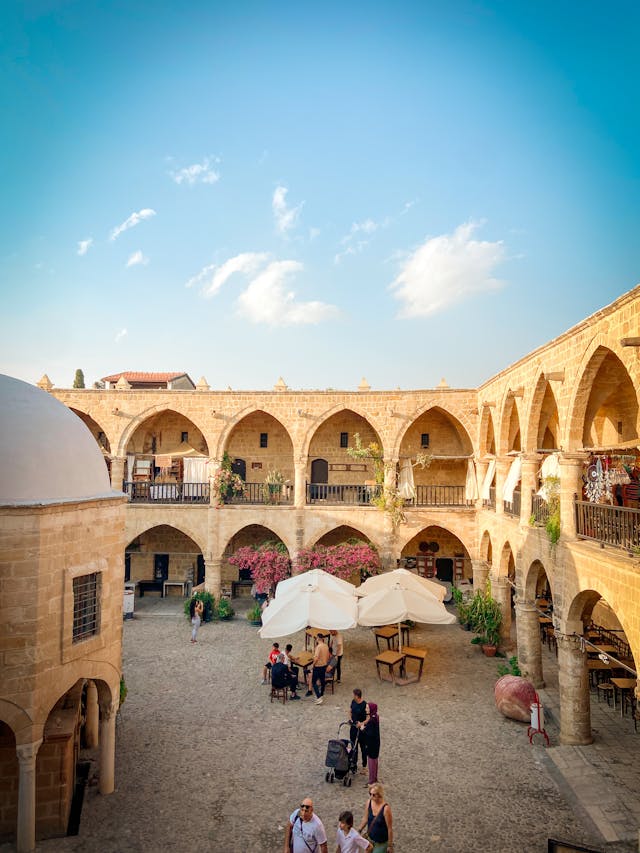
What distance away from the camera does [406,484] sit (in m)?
18.7

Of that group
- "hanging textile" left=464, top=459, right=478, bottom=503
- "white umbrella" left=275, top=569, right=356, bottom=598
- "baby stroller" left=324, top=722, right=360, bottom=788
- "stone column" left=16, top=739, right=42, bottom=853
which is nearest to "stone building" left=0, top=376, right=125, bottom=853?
"stone column" left=16, top=739, right=42, bottom=853

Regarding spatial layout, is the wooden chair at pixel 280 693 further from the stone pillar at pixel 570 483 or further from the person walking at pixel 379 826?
the stone pillar at pixel 570 483

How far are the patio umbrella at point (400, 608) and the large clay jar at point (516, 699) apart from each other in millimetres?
1759

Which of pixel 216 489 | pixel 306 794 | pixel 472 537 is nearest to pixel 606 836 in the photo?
pixel 306 794

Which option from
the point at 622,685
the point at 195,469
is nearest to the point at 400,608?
the point at 622,685

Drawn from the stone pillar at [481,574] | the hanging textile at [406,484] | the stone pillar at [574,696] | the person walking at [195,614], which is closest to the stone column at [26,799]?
the person walking at [195,614]

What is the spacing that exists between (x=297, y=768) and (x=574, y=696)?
5276 millimetres

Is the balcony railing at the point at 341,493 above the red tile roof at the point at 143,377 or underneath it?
underneath

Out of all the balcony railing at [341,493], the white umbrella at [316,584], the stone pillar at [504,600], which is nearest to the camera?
the white umbrella at [316,584]

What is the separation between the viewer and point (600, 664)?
12.6m

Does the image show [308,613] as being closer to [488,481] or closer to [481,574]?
[488,481]

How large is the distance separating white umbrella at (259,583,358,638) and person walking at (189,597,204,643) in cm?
419

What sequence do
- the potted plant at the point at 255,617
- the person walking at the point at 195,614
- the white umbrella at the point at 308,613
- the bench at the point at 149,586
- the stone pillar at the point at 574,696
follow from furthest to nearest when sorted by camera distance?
the bench at the point at 149,586 → the potted plant at the point at 255,617 → the person walking at the point at 195,614 → the white umbrella at the point at 308,613 → the stone pillar at the point at 574,696

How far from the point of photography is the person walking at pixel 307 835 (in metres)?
5.77
